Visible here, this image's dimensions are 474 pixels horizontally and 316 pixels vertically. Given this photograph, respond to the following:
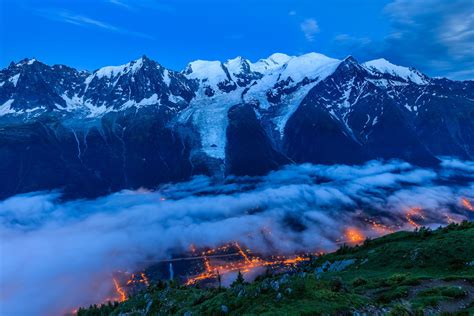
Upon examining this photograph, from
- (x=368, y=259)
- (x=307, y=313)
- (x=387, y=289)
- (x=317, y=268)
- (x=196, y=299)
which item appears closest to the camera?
(x=307, y=313)

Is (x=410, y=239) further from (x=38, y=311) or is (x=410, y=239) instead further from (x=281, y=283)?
(x=38, y=311)

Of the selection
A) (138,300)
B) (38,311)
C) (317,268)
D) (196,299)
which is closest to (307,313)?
(196,299)

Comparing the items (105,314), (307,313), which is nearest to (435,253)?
(307,313)

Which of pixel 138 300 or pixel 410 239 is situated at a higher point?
pixel 410 239

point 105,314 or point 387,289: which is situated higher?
point 387,289

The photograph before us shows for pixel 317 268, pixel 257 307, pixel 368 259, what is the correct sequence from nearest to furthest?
pixel 257 307 < pixel 368 259 < pixel 317 268

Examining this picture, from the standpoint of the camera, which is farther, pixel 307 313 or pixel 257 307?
pixel 257 307

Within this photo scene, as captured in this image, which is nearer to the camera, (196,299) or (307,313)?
(307,313)

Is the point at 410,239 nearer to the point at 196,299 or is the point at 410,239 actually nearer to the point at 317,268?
the point at 317,268

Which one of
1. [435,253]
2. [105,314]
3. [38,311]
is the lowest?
[38,311]
